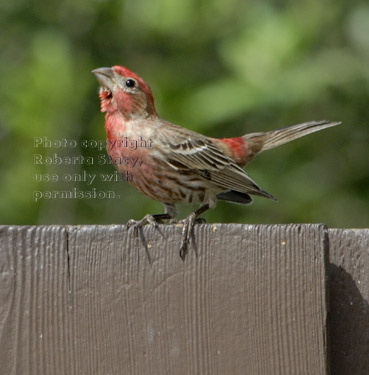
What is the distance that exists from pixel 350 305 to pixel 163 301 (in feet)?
2.26

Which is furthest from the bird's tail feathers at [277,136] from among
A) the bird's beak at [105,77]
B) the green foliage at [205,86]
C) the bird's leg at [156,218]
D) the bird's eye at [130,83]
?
the bird's beak at [105,77]

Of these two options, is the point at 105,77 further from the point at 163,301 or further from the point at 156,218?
the point at 163,301

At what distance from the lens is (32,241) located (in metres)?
3.27

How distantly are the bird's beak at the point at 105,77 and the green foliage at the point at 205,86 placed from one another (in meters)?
1.01

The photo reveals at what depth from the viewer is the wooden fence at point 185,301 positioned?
10.0 feet

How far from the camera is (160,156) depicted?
5.46m

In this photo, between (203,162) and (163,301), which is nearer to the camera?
(163,301)

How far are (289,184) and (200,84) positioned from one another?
1.07 m

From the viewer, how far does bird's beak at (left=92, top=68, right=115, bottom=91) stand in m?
5.49

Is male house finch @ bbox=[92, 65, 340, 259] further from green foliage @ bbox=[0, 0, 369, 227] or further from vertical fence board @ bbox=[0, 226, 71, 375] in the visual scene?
vertical fence board @ bbox=[0, 226, 71, 375]

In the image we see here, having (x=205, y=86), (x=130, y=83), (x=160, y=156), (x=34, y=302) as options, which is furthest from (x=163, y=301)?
(x=205, y=86)

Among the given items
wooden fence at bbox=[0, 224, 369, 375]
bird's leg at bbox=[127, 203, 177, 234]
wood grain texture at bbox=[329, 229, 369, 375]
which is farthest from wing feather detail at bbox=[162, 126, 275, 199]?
wooden fence at bbox=[0, 224, 369, 375]

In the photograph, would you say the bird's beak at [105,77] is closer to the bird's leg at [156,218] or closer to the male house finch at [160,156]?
the male house finch at [160,156]

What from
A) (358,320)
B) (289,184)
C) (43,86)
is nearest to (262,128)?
(289,184)
